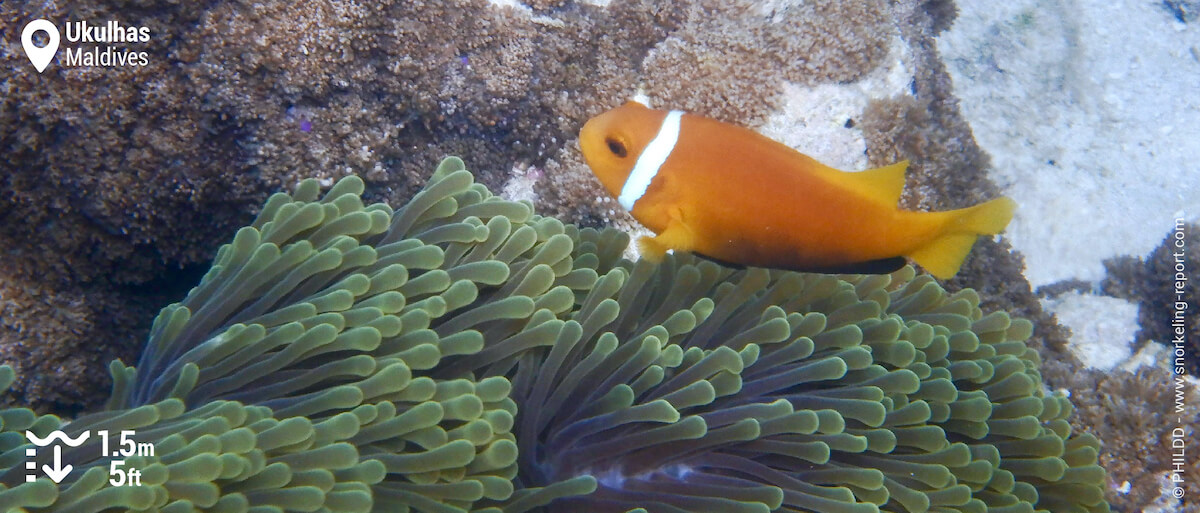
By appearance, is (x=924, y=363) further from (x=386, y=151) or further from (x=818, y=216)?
(x=386, y=151)

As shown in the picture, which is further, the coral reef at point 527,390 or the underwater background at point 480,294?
the underwater background at point 480,294

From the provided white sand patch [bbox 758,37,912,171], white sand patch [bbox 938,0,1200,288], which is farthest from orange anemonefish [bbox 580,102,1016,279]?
white sand patch [bbox 938,0,1200,288]

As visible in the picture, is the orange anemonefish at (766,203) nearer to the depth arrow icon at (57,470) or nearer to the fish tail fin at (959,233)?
the fish tail fin at (959,233)

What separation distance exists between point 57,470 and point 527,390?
3.62 ft

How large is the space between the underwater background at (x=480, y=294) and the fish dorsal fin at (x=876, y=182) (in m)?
0.47

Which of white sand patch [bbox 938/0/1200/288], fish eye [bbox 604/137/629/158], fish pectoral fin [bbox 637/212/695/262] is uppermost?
white sand patch [bbox 938/0/1200/288]

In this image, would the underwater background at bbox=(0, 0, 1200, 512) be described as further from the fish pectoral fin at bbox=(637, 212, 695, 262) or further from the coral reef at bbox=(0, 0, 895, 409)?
the fish pectoral fin at bbox=(637, 212, 695, 262)

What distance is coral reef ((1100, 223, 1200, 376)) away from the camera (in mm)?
3873

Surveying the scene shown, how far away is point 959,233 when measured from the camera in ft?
6.26

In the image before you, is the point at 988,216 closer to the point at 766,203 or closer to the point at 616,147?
the point at 766,203

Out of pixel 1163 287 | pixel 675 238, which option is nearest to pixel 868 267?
Result: pixel 675 238

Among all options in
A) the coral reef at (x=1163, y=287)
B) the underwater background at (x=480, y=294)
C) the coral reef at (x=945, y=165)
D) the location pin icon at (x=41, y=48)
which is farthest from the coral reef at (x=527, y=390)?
the coral reef at (x=1163, y=287)

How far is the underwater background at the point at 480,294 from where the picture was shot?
1.77 metres

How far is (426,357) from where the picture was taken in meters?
1.81
